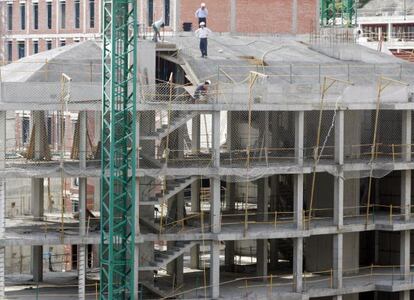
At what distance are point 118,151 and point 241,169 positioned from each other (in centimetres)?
611

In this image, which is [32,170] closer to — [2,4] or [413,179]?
[413,179]

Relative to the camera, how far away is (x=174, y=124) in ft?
207

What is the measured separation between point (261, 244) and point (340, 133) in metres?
6.22

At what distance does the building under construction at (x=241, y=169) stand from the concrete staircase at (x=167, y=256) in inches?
3.3

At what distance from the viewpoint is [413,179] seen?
71938mm

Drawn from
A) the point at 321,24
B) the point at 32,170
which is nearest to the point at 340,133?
the point at 32,170

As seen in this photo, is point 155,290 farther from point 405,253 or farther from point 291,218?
point 405,253

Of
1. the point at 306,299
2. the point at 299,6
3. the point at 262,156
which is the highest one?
the point at 299,6

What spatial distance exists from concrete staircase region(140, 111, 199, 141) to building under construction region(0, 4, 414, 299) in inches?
3.3

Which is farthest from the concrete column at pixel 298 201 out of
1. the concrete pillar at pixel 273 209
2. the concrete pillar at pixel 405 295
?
the concrete pillar at pixel 405 295

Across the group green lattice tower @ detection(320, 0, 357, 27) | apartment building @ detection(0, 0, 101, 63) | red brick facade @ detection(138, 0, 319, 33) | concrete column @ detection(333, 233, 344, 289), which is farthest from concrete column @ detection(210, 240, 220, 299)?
apartment building @ detection(0, 0, 101, 63)

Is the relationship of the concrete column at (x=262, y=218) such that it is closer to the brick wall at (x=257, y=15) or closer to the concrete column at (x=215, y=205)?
the concrete column at (x=215, y=205)

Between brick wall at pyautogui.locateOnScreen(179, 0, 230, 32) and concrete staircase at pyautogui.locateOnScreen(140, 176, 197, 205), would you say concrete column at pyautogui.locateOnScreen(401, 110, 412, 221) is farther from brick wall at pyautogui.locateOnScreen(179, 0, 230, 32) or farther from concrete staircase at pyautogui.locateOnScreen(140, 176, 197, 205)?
brick wall at pyautogui.locateOnScreen(179, 0, 230, 32)

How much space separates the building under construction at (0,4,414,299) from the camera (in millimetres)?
63000
